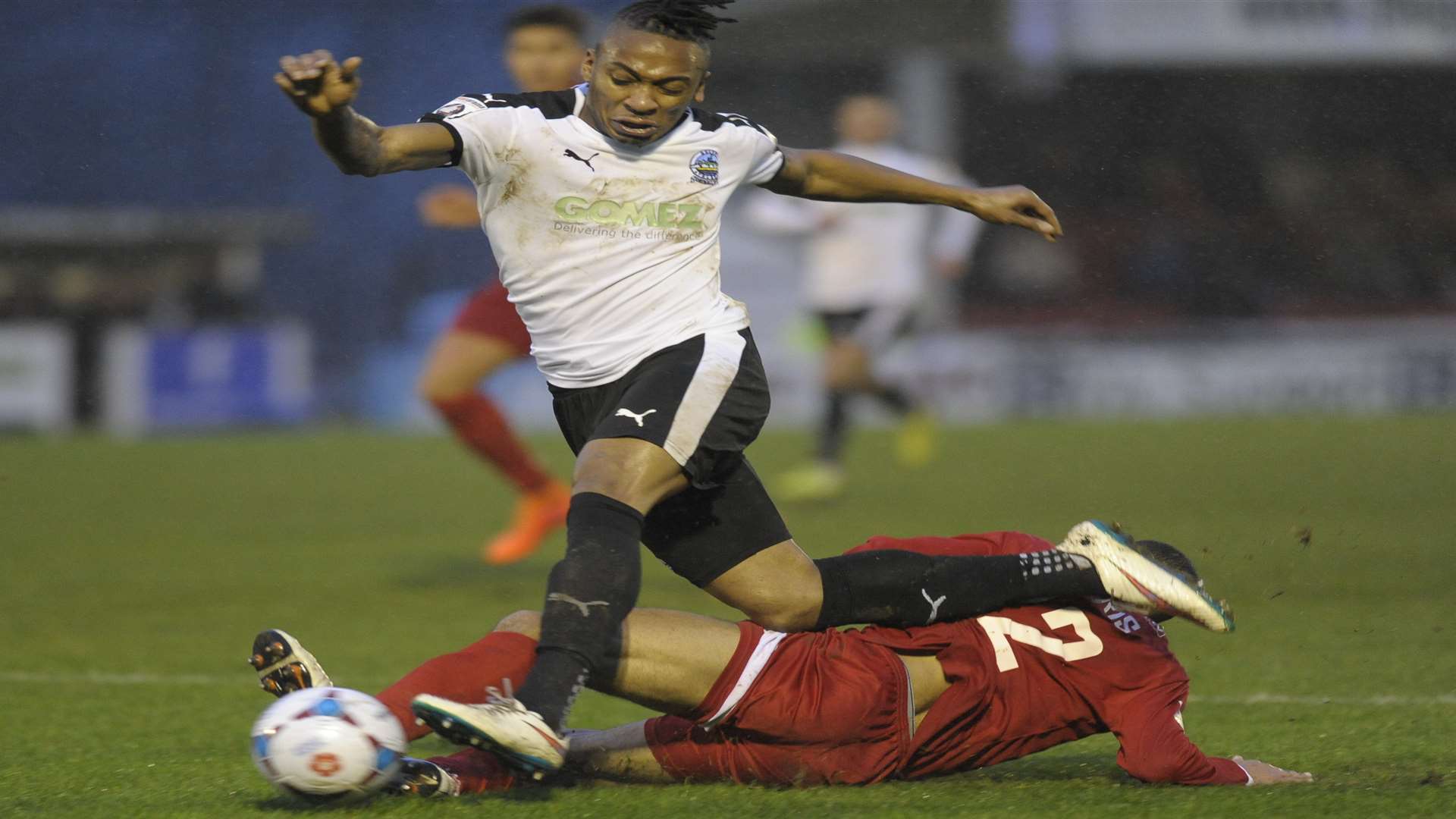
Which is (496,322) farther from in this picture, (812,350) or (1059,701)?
(812,350)

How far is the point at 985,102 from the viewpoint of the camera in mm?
25281

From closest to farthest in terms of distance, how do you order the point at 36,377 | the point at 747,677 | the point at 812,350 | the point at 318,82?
the point at 318,82 < the point at 747,677 < the point at 36,377 < the point at 812,350

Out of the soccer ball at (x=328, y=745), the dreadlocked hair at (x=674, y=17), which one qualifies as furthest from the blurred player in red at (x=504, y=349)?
the soccer ball at (x=328, y=745)

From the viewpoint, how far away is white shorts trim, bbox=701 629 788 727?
359cm

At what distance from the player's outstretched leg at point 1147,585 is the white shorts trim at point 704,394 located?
916 mm

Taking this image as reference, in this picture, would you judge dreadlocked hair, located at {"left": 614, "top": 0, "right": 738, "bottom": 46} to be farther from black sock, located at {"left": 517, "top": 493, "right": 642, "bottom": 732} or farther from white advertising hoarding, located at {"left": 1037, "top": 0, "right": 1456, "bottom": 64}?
white advertising hoarding, located at {"left": 1037, "top": 0, "right": 1456, "bottom": 64}

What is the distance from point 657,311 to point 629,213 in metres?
0.23

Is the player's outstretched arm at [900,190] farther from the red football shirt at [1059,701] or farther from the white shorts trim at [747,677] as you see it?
the white shorts trim at [747,677]

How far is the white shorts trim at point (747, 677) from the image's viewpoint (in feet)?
11.8

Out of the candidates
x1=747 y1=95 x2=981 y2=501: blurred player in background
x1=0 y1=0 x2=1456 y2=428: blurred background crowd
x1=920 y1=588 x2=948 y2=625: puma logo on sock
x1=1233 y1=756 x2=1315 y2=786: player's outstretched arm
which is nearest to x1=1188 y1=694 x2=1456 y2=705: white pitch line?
x1=1233 y1=756 x2=1315 y2=786: player's outstretched arm

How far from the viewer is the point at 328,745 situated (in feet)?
10.6

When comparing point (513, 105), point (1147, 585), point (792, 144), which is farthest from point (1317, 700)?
point (792, 144)

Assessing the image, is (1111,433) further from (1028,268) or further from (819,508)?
(1028,268)

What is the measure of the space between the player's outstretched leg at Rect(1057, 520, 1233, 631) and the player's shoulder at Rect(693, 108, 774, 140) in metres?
1.27
